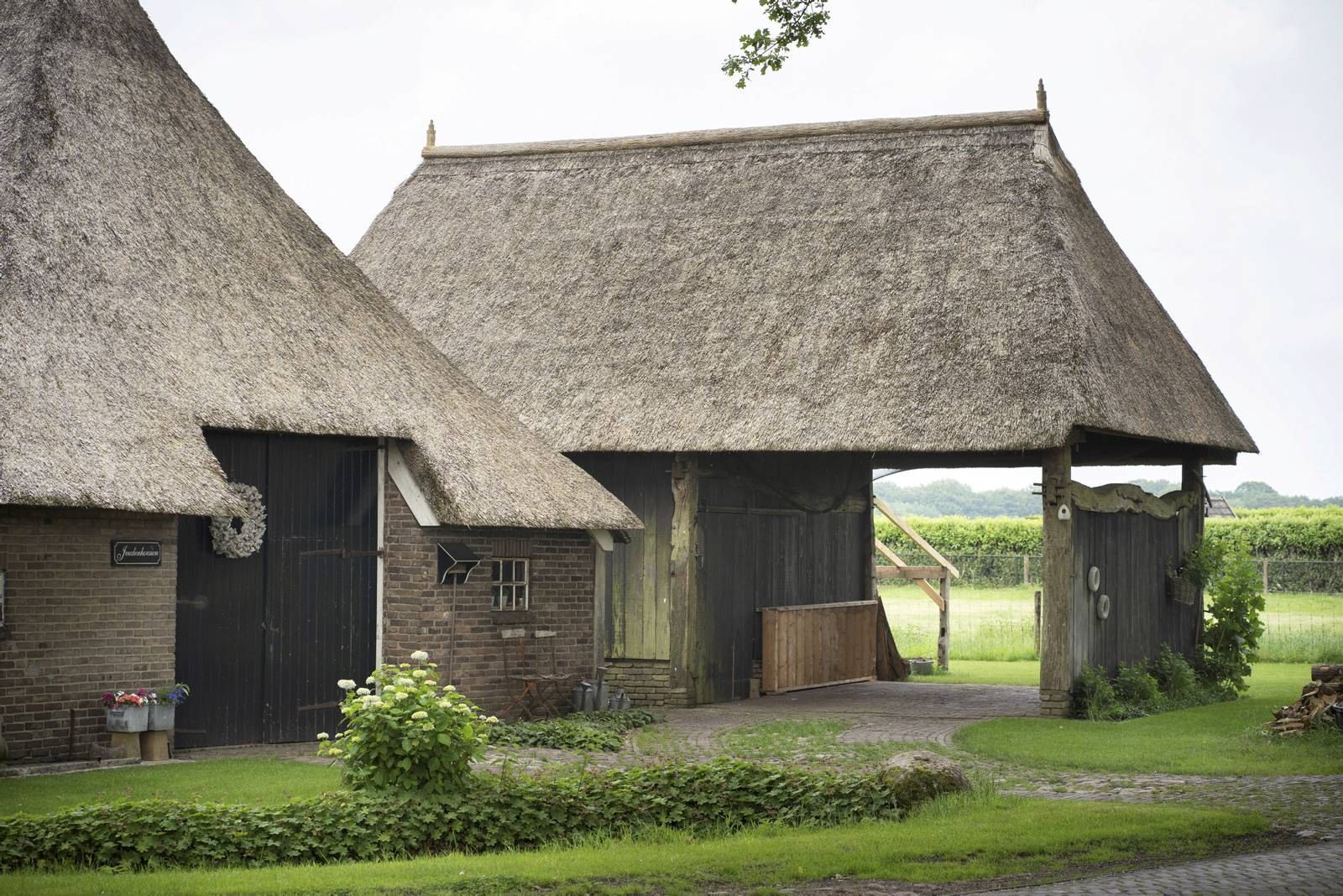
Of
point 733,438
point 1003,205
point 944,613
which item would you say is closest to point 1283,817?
point 733,438

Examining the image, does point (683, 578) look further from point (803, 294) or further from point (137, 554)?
point (137, 554)

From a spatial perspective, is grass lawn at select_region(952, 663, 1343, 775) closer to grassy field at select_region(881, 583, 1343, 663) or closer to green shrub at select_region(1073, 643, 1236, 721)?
green shrub at select_region(1073, 643, 1236, 721)

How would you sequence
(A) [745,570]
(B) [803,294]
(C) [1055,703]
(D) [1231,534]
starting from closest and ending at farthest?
1. (C) [1055,703]
2. (B) [803,294]
3. (A) [745,570]
4. (D) [1231,534]

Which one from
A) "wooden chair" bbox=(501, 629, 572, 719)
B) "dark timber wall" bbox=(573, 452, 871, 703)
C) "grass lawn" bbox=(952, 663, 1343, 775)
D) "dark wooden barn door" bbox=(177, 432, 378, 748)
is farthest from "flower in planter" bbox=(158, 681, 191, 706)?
"grass lawn" bbox=(952, 663, 1343, 775)

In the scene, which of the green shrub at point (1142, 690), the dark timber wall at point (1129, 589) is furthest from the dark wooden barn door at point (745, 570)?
the green shrub at point (1142, 690)

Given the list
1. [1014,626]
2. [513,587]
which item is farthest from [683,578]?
[1014,626]

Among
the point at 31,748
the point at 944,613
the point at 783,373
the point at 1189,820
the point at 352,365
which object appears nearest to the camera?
the point at 1189,820

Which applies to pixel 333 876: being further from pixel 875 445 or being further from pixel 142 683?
pixel 875 445

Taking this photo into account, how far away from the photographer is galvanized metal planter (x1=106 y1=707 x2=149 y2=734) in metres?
13.4

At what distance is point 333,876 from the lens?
876cm

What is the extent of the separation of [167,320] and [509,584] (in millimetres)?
4601

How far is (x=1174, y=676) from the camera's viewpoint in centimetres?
2002

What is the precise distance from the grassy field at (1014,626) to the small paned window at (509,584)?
11.0 m

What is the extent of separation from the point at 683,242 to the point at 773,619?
496cm
